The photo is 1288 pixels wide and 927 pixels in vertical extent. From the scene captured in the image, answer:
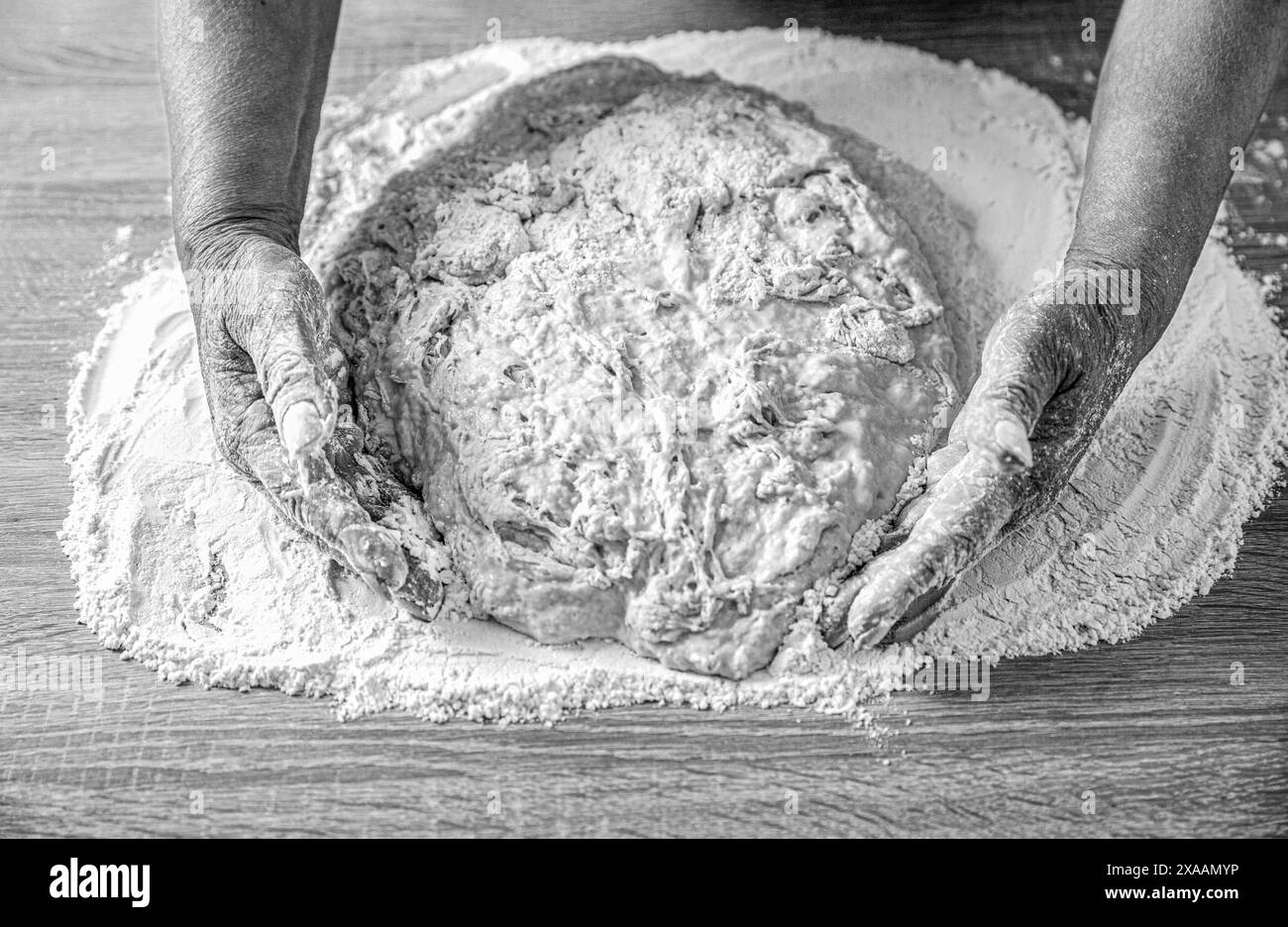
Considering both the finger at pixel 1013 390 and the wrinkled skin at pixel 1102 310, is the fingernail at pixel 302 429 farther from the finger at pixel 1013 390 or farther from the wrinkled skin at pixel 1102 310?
the finger at pixel 1013 390

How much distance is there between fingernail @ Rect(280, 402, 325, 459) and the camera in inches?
63.2

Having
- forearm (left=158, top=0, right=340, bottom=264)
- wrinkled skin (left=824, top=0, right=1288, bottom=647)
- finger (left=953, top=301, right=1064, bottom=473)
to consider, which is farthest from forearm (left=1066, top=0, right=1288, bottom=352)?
forearm (left=158, top=0, right=340, bottom=264)

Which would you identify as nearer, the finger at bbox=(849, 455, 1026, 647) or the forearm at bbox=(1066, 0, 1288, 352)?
the finger at bbox=(849, 455, 1026, 647)

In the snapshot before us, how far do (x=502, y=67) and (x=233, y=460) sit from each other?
1.25 meters

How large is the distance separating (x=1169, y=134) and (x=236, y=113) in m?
1.47

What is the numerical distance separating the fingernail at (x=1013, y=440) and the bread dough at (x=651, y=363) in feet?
0.66

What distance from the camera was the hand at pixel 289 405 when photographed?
1.62 meters

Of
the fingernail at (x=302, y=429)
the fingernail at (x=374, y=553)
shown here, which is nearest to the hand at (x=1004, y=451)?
the fingernail at (x=374, y=553)

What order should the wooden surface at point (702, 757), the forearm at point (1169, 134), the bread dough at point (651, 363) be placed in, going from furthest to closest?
1. the forearm at point (1169, 134)
2. the bread dough at point (651, 363)
3. the wooden surface at point (702, 757)

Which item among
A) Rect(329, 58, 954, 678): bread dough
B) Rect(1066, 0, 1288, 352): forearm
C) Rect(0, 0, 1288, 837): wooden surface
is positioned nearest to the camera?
Rect(0, 0, 1288, 837): wooden surface

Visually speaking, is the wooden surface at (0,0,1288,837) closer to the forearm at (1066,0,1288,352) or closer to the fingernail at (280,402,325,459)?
the fingernail at (280,402,325,459)

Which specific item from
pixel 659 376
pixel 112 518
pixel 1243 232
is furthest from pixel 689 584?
pixel 1243 232

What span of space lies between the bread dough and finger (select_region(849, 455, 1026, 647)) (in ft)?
0.28

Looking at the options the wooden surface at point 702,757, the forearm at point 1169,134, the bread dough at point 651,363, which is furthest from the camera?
the forearm at point 1169,134
